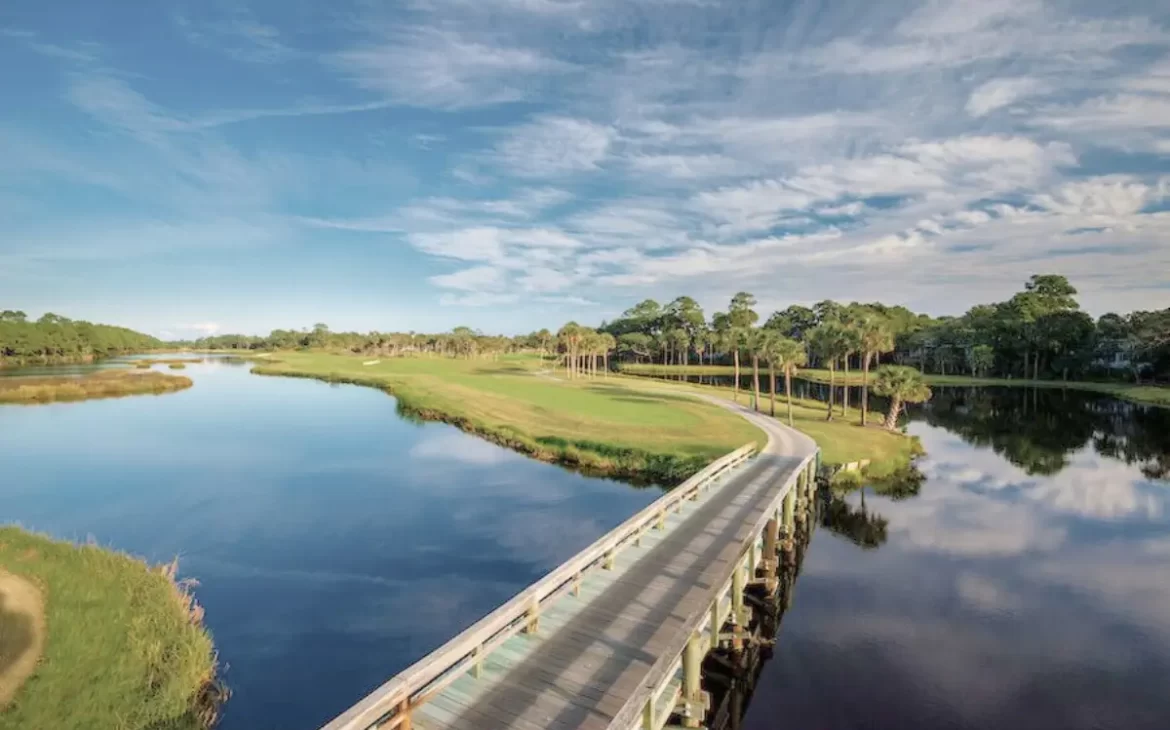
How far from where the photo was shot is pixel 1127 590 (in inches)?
1027

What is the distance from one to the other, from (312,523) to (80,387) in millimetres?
82799

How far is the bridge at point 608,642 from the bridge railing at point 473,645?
0.03 metres

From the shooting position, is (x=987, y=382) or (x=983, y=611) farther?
(x=987, y=382)

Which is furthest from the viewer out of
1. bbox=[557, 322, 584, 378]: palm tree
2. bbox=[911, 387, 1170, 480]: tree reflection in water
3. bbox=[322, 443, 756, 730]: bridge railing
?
bbox=[557, 322, 584, 378]: palm tree

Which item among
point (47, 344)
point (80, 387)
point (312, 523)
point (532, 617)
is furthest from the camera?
point (47, 344)

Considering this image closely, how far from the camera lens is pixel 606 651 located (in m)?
14.1

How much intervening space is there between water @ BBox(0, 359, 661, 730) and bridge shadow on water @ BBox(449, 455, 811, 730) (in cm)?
741

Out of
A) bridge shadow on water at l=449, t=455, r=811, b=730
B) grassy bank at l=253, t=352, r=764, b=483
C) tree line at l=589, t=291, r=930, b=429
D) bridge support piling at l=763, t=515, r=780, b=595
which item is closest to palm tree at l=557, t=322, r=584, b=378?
tree line at l=589, t=291, r=930, b=429

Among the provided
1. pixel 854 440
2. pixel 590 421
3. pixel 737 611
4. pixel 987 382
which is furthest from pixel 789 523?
pixel 987 382

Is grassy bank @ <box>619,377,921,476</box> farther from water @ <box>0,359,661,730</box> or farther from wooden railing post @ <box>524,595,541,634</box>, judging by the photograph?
wooden railing post @ <box>524,595,541,634</box>

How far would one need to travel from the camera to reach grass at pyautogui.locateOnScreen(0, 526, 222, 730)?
13.8m

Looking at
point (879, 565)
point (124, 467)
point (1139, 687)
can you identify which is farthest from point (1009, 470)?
point (124, 467)

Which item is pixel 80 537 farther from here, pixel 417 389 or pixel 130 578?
pixel 417 389

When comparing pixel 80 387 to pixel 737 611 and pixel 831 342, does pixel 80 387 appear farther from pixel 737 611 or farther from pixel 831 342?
pixel 831 342
